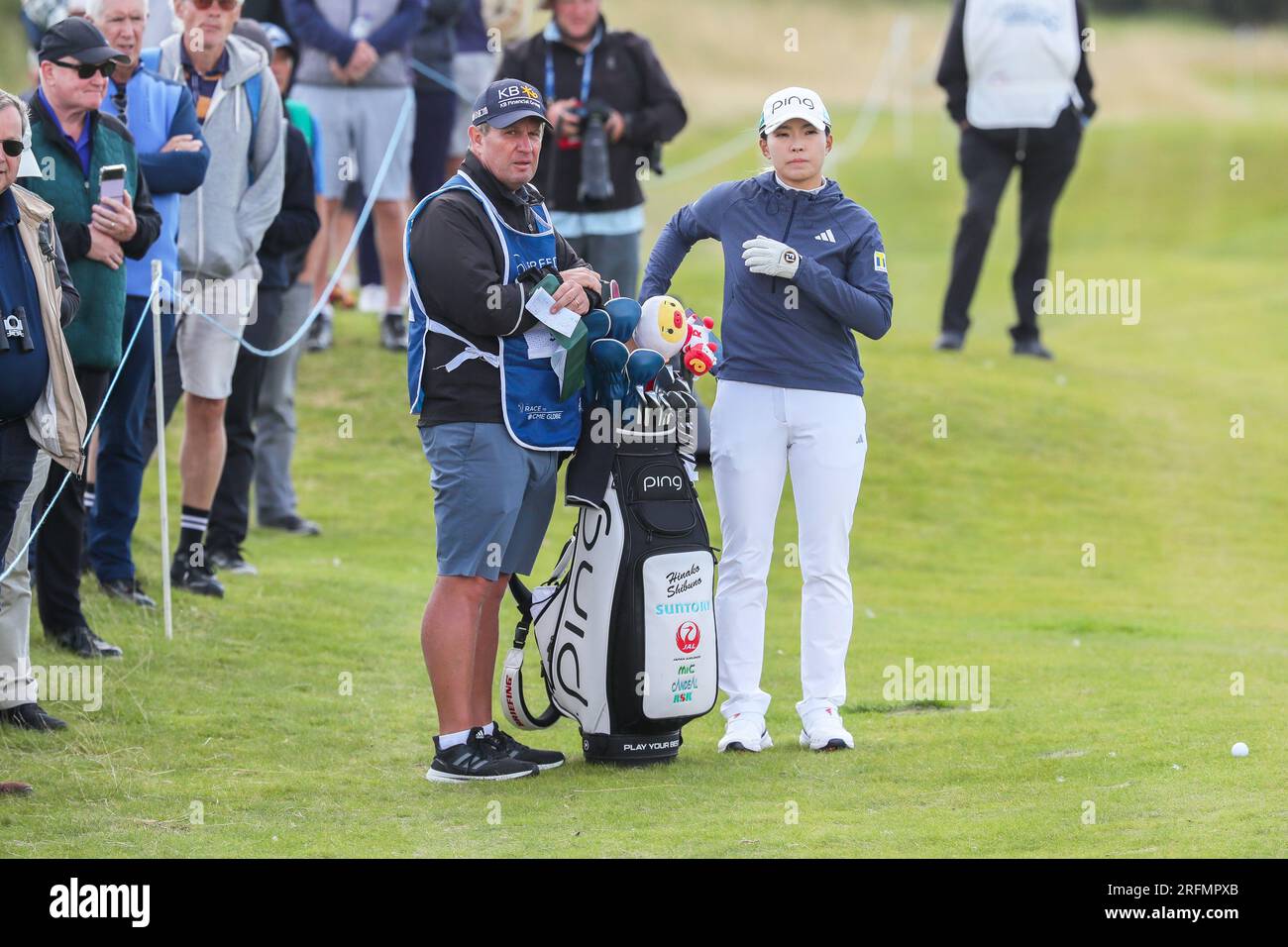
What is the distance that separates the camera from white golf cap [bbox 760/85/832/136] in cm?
700

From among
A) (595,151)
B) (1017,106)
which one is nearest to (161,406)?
(595,151)

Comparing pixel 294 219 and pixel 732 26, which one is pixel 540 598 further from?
pixel 732 26

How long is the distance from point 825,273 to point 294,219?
3.66 meters

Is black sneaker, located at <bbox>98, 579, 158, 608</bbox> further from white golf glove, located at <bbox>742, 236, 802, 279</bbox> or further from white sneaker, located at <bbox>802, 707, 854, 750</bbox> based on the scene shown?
white golf glove, located at <bbox>742, 236, 802, 279</bbox>

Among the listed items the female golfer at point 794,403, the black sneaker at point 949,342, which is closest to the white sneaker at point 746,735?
the female golfer at point 794,403

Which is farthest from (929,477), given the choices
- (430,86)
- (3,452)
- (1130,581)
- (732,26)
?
(732,26)

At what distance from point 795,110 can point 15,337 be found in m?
2.82

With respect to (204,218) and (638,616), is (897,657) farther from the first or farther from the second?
(204,218)

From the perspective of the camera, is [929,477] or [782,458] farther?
[929,477]

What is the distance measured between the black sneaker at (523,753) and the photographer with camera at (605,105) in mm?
4864

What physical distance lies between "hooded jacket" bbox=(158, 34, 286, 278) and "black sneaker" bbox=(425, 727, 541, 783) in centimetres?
333

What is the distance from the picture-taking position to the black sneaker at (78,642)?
26.3ft

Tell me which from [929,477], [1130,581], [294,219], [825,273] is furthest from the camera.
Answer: [929,477]

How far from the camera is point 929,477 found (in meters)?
12.6
